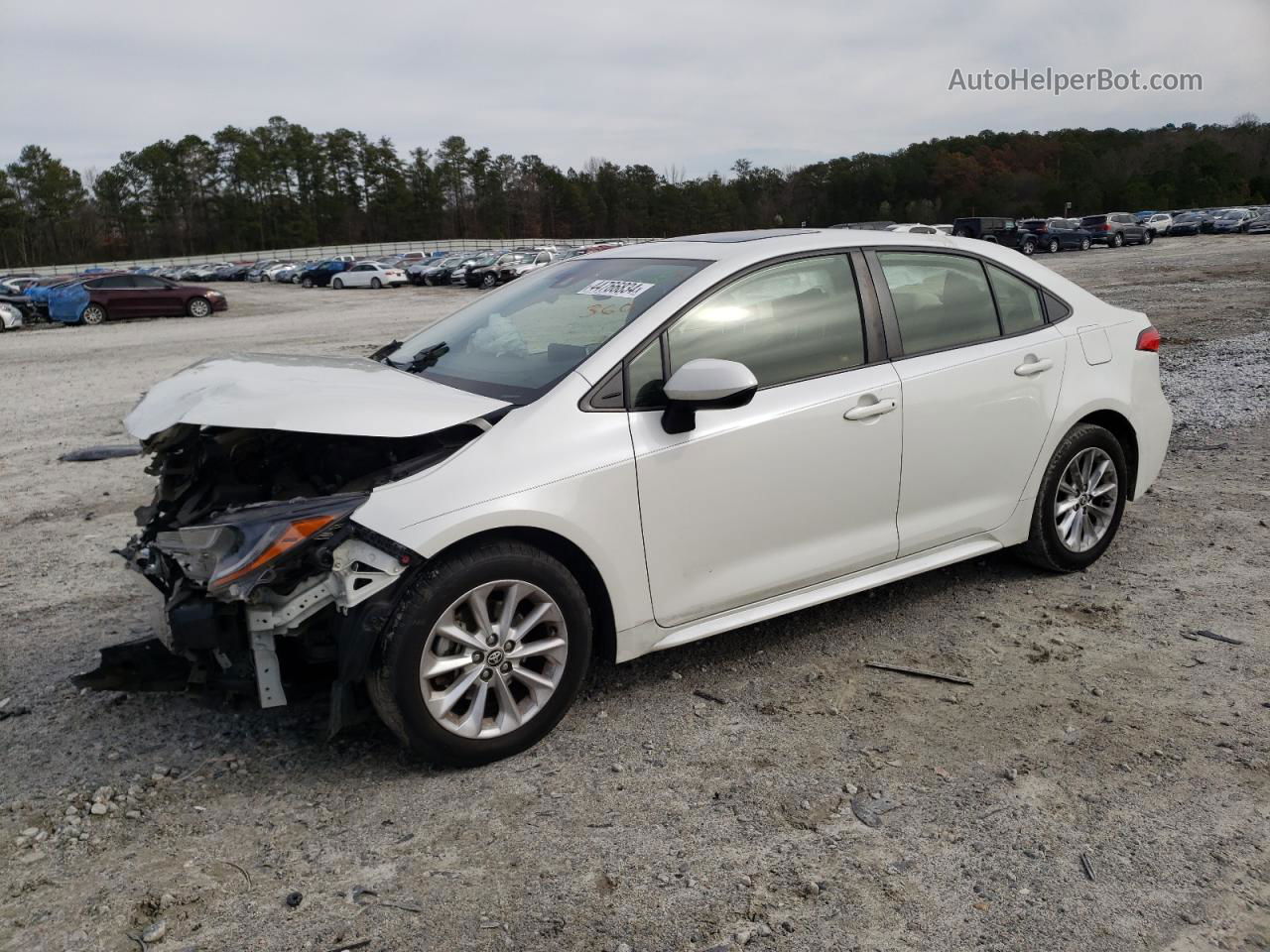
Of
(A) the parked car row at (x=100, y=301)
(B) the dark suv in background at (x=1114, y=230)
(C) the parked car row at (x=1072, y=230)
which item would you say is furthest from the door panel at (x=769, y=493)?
(B) the dark suv in background at (x=1114, y=230)

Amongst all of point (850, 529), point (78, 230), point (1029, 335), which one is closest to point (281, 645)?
point (850, 529)

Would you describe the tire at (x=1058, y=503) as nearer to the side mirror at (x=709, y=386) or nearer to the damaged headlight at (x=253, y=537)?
the side mirror at (x=709, y=386)

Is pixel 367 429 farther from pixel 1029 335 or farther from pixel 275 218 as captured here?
pixel 275 218

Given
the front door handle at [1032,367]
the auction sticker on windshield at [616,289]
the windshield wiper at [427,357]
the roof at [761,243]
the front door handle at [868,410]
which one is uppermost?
the roof at [761,243]

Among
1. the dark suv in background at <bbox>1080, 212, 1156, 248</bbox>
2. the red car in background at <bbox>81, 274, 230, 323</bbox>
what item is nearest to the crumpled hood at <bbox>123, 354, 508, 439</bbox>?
the red car in background at <bbox>81, 274, 230, 323</bbox>

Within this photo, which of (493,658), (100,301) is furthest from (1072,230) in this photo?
(493,658)

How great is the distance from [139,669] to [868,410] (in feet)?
9.33

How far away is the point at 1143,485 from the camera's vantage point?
532 centimetres

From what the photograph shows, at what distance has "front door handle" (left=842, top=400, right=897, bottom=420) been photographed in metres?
4.06

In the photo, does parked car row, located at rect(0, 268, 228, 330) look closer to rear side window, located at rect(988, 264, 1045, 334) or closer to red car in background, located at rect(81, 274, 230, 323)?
red car in background, located at rect(81, 274, 230, 323)

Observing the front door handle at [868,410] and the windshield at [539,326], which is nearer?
the windshield at [539,326]

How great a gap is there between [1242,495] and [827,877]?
15.9 feet

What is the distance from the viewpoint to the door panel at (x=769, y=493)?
3684 millimetres

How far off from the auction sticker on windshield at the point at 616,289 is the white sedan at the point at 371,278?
48483 mm
